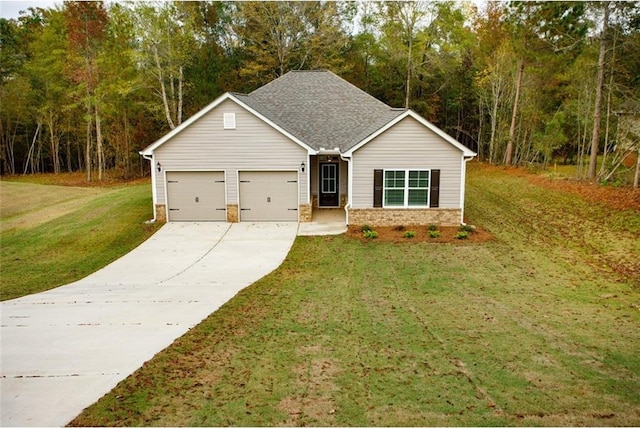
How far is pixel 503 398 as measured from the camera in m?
5.68

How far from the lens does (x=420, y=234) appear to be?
16312mm

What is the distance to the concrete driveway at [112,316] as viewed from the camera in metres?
5.88

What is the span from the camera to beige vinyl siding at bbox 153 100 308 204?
17938 millimetres

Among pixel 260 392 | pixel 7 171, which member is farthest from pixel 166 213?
pixel 7 171

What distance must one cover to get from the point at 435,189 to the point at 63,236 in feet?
45.1

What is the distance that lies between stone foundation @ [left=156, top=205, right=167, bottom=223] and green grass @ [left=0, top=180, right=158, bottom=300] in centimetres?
62

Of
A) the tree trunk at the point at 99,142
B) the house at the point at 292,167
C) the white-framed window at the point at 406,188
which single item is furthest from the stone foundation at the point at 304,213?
the tree trunk at the point at 99,142

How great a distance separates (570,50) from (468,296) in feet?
64.2

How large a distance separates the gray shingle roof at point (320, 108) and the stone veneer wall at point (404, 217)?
128 inches

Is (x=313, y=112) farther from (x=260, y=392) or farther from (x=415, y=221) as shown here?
(x=260, y=392)

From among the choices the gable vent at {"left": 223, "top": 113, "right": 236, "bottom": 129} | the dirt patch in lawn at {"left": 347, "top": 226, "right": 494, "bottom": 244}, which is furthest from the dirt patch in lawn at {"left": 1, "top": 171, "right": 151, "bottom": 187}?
the dirt patch in lawn at {"left": 347, "top": 226, "right": 494, "bottom": 244}

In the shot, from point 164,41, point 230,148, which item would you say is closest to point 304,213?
point 230,148

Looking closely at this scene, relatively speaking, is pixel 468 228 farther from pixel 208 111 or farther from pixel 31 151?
pixel 31 151

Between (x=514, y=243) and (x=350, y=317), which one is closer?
(x=350, y=317)
